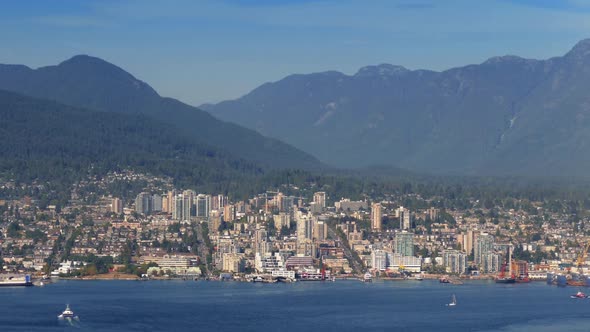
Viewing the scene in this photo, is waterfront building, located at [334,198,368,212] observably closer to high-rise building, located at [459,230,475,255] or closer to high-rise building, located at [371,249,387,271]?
high-rise building, located at [459,230,475,255]

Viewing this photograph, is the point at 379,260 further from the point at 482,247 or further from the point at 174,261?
the point at 174,261

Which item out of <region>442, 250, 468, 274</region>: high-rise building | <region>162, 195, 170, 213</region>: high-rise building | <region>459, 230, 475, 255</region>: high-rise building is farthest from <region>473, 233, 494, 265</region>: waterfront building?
<region>162, 195, 170, 213</region>: high-rise building

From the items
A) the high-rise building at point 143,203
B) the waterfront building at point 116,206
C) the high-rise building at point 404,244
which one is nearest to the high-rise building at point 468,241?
the high-rise building at point 404,244

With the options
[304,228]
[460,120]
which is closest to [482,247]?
[304,228]

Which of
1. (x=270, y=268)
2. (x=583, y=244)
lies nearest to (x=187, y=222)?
(x=270, y=268)

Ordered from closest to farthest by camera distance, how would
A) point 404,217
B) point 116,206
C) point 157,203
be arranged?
point 404,217 → point 116,206 → point 157,203

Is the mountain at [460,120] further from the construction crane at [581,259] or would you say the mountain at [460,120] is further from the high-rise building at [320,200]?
the construction crane at [581,259]

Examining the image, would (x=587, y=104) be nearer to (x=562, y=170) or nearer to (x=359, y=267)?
(x=562, y=170)
